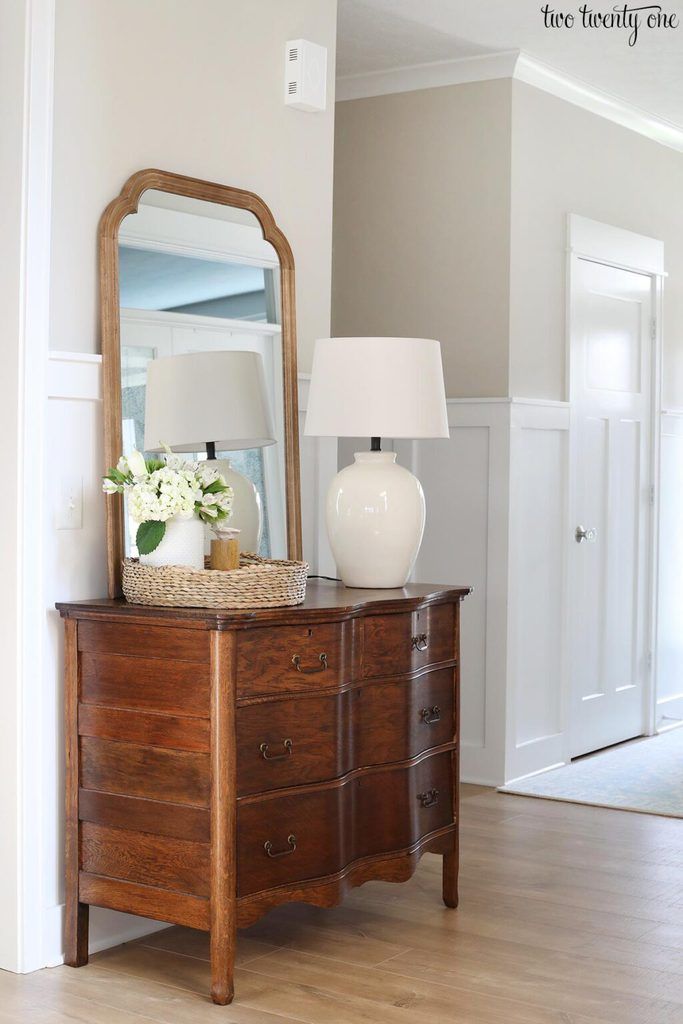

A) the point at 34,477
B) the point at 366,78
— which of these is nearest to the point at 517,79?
the point at 366,78

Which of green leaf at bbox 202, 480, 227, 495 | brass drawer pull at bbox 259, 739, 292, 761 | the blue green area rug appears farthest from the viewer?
the blue green area rug

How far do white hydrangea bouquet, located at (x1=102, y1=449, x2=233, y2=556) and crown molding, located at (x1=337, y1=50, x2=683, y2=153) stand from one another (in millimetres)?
2478

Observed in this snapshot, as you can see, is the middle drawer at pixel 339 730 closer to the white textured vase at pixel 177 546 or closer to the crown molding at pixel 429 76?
the white textured vase at pixel 177 546

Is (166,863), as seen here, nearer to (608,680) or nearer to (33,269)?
(33,269)

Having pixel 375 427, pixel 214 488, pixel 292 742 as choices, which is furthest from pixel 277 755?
pixel 375 427

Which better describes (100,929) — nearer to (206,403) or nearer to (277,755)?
(277,755)

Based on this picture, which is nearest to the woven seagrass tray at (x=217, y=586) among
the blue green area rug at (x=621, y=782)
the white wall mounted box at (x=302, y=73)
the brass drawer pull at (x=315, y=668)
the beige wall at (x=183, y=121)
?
the brass drawer pull at (x=315, y=668)

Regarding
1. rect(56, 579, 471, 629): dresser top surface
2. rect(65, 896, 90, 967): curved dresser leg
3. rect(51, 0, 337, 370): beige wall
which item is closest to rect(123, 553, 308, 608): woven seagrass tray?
rect(56, 579, 471, 629): dresser top surface

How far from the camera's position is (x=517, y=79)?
480cm

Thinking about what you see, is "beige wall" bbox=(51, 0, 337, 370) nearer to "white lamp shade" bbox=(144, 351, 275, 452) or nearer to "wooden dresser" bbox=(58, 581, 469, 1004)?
"white lamp shade" bbox=(144, 351, 275, 452)

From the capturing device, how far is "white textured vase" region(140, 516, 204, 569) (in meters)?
2.99

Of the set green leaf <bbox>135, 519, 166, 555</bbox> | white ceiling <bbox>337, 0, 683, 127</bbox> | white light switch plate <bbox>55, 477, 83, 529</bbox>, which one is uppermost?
white ceiling <bbox>337, 0, 683, 127</bbox>

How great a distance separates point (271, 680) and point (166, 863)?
452mm

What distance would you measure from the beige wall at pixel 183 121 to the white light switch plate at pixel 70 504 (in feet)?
1.07
